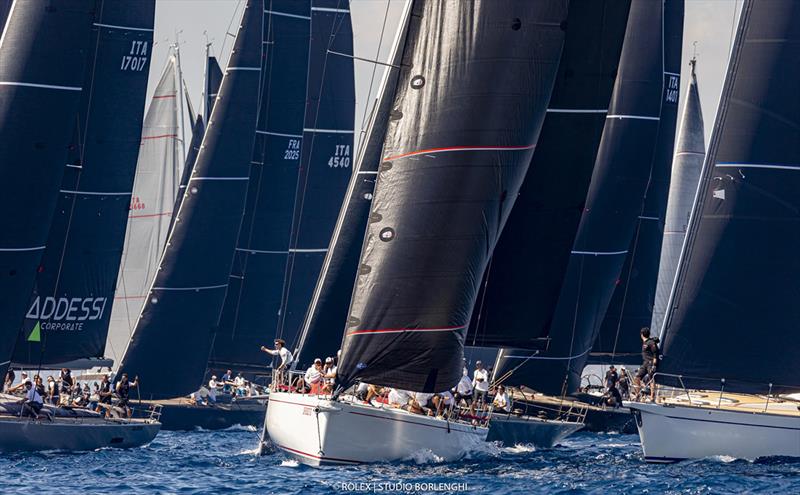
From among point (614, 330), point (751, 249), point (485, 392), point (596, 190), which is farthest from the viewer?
point (614, 330)

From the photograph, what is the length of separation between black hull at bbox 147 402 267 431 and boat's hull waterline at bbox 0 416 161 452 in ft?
20.3

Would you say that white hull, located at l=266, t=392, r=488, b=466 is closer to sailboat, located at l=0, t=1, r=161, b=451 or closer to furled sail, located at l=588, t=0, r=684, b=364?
→ sailboat, located at l=0, t=1, r=161, b=451

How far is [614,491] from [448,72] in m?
7.19

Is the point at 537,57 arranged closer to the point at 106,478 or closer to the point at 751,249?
the point at 751,249

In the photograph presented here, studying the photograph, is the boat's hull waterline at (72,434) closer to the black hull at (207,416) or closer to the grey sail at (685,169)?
the black hull at (207,416)

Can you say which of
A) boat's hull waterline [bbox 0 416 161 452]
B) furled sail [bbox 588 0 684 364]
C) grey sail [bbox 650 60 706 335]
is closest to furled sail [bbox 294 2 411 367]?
boat's hull waterline [bbox 0 416 161 452]

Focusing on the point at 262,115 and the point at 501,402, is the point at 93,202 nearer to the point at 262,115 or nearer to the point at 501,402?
the point at 501,402

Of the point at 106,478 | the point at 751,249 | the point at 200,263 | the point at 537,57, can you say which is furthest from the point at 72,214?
the point at 751,249

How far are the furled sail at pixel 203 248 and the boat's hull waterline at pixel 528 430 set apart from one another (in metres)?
9.14

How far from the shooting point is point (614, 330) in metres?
43.2

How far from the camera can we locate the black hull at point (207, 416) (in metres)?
38.0

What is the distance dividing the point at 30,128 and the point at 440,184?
8.84m

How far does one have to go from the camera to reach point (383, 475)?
23.7 meters

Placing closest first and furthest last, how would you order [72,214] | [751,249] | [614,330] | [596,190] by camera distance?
[751,249], [72,214], [596,190], [614,330]
